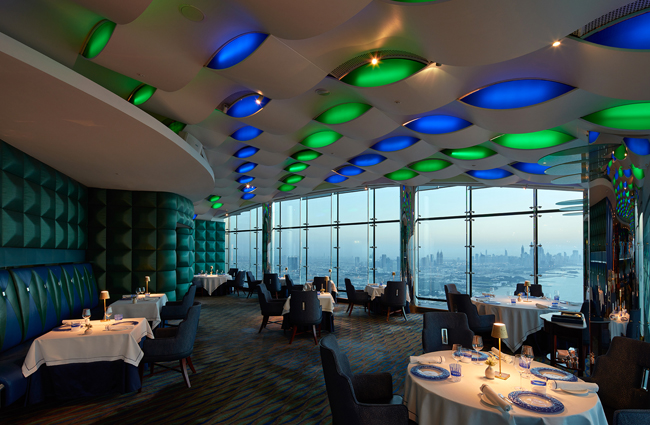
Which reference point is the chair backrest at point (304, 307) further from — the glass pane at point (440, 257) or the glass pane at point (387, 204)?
the glass pane at point (387, 204)

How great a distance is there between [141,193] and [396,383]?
7.32 metres

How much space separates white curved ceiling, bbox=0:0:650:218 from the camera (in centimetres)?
302

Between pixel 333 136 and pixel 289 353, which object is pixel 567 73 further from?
pixel 289 353

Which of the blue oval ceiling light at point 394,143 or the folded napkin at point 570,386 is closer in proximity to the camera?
the folded napkin at point 570,386

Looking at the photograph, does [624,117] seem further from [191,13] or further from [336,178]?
[336,178]

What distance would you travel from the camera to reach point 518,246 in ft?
32.3

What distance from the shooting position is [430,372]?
9.66ft

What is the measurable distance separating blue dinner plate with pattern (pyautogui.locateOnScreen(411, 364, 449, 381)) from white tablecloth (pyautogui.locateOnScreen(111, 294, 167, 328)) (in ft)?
18.3

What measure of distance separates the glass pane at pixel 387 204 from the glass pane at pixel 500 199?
2524 millimetres

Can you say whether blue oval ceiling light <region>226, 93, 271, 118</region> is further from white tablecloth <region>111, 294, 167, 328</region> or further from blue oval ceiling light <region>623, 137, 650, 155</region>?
blue oval ceiling light <region>623, 137, 650, 155</region>

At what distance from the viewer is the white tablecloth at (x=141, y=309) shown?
6.60 m

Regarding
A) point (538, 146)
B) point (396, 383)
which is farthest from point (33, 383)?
point (538, 146)

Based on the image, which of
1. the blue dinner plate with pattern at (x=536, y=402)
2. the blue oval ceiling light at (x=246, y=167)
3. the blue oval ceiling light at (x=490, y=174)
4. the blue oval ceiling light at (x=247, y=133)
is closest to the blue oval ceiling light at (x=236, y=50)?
the blue oval ceiling light at (x=247, y=133)

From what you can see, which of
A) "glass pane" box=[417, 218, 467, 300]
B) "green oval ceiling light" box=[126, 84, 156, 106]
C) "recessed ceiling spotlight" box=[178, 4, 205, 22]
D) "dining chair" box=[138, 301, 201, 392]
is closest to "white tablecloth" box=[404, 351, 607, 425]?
"dining chair" box=[138, 301, 201, 392]
